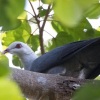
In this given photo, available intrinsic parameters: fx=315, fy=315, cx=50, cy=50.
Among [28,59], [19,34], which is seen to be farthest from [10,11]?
[28,59]

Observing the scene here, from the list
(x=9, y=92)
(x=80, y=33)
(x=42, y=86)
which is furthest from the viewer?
(x=80, y=33)

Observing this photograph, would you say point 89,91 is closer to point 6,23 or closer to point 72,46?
point 6,23

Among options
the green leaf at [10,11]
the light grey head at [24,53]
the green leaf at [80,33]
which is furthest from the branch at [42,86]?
the light grey head at [24,53]

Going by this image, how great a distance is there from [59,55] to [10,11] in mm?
1768

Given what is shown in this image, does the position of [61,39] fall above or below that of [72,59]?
above

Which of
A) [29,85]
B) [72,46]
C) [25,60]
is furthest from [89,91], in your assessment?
[25,60]

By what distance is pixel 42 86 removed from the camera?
1.17 meters

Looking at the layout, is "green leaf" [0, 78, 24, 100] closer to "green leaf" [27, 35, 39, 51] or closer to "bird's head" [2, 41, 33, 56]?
"green leaf" [27, 35, 39, 51]

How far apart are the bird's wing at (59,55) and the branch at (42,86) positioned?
573mm

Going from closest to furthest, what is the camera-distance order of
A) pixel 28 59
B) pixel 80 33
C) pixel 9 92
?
pixel 9 92 < pixel 80 33 < pixel 28 59

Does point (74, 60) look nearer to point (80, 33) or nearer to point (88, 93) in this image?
point (80, 33)

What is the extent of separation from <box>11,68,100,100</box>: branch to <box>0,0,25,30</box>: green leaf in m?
0.95

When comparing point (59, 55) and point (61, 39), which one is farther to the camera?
point (59, 55)

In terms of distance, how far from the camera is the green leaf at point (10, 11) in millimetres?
194
